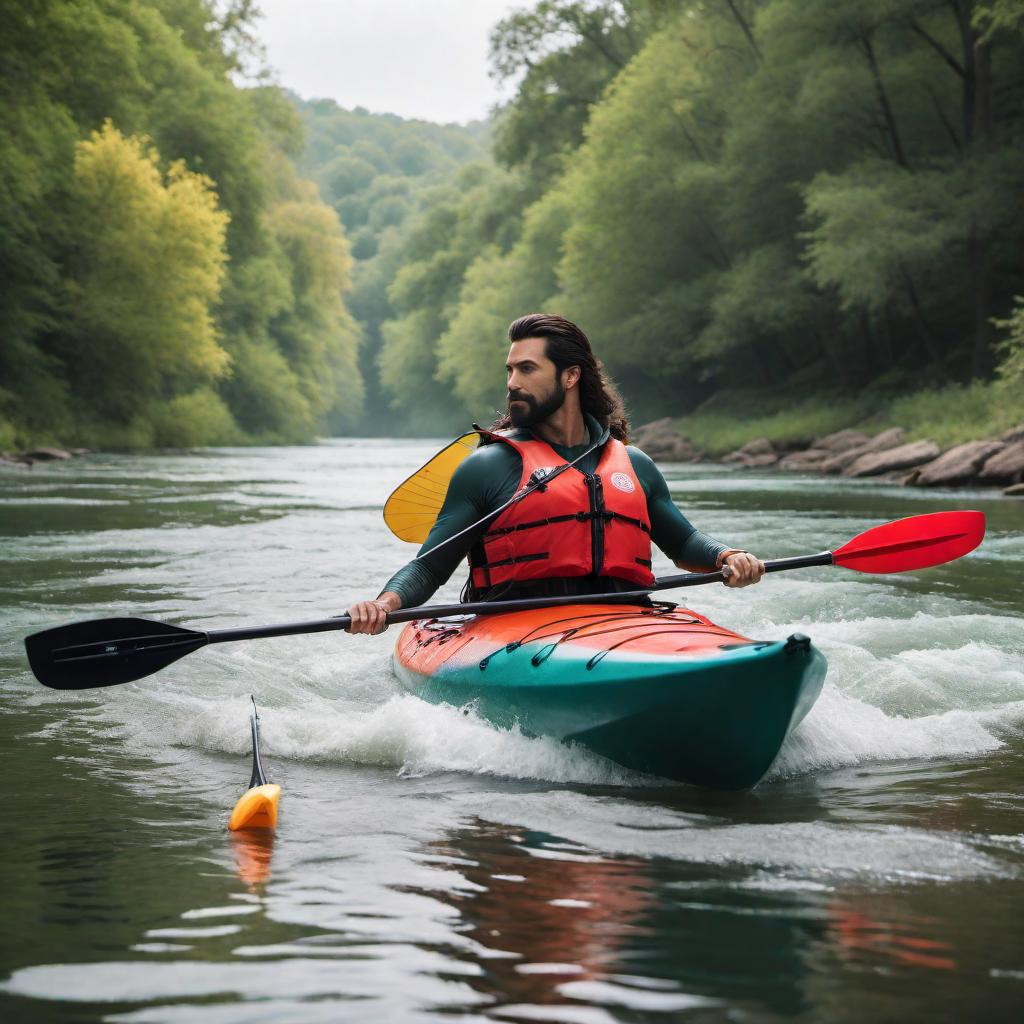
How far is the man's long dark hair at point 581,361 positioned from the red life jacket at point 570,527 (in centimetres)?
25

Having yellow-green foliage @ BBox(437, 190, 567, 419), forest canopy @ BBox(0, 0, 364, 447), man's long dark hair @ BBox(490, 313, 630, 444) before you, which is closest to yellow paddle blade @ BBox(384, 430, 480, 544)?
man's long dark hair @ BBox(490, 313, 630, 444)

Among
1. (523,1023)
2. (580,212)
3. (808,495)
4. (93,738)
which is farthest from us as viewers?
(580,212)

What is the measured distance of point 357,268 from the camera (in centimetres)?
8138

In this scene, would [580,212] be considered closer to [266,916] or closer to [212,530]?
[212,530]

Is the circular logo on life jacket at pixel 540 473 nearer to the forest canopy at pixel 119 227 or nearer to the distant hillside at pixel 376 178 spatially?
the forest canopy at pixel 119 227

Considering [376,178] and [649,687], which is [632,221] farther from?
[376,178]

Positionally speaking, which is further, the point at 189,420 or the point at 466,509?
the point at 189,420

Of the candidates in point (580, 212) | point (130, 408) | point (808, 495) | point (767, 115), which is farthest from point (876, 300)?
point (130, 408)

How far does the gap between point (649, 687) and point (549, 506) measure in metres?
0.85

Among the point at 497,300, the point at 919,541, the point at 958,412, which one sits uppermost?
the point at 497,300

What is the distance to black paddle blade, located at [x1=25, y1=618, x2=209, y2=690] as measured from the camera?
3.75 m

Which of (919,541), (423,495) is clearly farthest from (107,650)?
(919,541)

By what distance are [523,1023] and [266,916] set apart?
654 millimetres

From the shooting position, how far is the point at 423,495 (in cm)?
495
